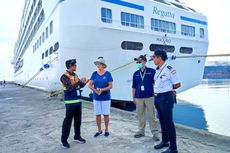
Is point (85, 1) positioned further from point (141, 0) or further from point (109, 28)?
point (141, 0)

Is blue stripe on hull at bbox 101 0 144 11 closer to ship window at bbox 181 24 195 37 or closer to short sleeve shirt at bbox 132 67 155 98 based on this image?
ship window at bbox 181 24 195 37

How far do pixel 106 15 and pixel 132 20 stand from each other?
A: 1676 millimetres

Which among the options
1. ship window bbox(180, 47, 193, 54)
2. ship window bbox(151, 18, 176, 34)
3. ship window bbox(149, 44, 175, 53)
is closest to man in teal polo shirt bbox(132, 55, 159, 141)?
ship window bbox(149, 44, 175, 53)

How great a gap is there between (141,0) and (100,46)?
3904mm

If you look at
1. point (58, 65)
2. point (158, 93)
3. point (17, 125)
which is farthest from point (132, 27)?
point (158, 93)

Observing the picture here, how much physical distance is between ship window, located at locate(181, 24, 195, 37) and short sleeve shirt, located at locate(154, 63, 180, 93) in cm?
1169

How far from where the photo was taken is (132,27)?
11.4 meters


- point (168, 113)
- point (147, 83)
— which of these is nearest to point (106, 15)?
point (147, 83)

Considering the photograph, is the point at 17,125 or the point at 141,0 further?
the point at 141,0

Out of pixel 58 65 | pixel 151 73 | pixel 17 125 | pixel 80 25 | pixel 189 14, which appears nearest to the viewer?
pixel 151 73

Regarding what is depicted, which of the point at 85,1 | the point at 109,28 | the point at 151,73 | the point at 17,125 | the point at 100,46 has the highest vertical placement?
the point at 85,1

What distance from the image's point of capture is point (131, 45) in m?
11.4

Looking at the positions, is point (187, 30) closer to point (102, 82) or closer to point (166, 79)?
point (102, 82)

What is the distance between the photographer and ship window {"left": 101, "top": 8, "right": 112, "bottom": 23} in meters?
10.5
